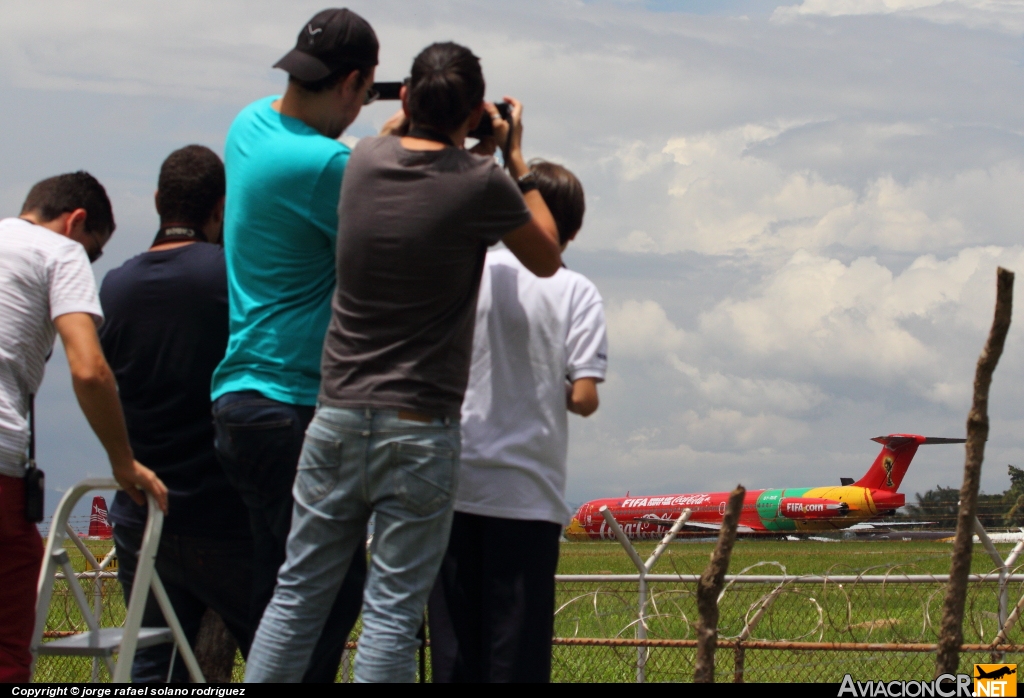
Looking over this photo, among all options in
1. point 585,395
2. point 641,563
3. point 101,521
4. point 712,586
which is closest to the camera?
point 712,586

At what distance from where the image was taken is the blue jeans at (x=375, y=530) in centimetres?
252

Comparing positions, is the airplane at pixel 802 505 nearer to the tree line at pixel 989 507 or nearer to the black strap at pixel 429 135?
the tree line at pixel 989 507

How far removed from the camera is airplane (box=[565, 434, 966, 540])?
50219mm

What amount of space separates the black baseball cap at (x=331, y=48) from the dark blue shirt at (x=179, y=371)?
2.21 feet

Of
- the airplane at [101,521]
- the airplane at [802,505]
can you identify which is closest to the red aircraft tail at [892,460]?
the airplane at [802,505]

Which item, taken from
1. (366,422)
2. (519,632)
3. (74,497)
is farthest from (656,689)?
(74,497)

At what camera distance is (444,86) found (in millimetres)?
2639

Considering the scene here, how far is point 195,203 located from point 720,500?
5035 cm

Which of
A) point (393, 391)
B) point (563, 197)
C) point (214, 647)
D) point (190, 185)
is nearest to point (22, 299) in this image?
point (190, 185)

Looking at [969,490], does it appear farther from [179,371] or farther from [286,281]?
[179,371]

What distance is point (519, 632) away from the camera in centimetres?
286

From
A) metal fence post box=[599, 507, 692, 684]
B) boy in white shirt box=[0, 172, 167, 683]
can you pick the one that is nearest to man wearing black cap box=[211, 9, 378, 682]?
boy in white shirt box=[0, 172, 167, 683]

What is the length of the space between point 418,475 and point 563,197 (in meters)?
0.98

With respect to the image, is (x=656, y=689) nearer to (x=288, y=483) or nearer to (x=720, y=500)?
(x=288, y=483)
